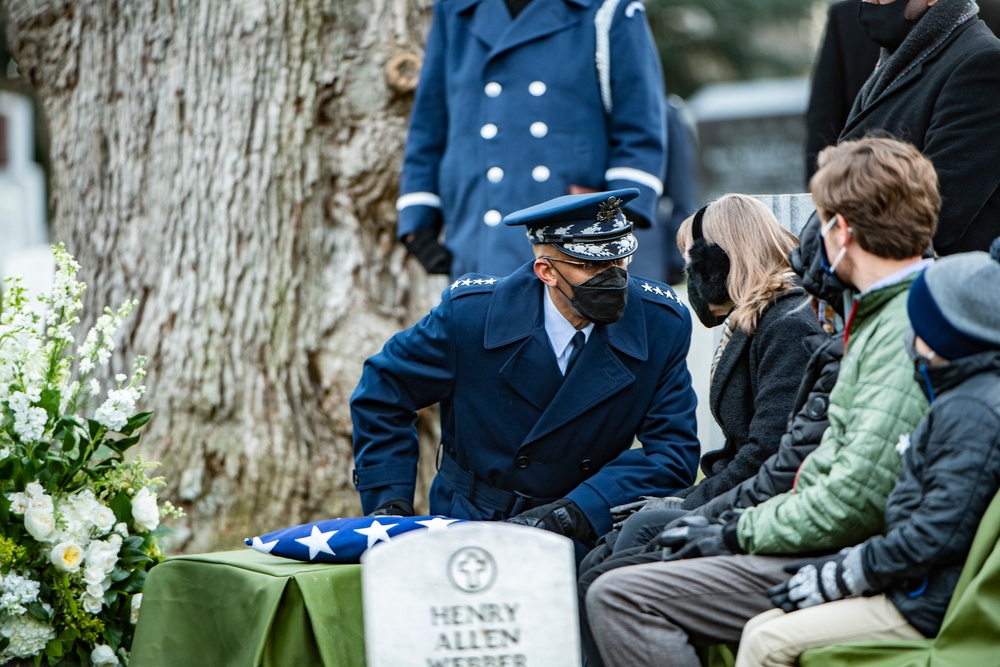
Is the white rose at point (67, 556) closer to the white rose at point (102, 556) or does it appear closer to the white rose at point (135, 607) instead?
the white rose at point (102, 556)

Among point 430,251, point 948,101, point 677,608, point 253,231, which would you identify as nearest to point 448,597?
point 677,608

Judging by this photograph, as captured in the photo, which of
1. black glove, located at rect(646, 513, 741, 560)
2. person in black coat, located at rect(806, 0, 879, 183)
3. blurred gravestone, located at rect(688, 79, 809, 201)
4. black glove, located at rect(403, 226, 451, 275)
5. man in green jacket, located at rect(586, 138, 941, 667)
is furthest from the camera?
blurred gravestone, located at rect(688, 79, 809, 201)

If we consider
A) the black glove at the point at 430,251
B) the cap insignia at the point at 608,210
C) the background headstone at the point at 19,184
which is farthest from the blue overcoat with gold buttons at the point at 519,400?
the background headstone at the point at 19,184

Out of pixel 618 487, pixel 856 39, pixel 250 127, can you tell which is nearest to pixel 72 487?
pixel 618 487

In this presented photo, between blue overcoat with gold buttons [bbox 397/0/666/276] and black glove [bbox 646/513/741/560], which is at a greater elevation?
blue overcoat with gold buttons [bbox 397/0/666/276]

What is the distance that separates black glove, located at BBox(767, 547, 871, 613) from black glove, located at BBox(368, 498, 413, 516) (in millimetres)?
1362

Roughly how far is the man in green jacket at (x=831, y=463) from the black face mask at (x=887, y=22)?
98 cm

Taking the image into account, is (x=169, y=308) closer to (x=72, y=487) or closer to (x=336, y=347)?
(x=336, y=347)

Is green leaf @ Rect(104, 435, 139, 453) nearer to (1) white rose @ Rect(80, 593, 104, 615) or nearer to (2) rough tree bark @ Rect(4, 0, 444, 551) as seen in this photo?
(1) white rose @ Rect(80, 593, 104, 615)

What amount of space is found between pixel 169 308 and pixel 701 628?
372cm

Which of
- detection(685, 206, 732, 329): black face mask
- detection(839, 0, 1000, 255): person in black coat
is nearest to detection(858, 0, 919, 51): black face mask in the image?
detection(839, 0, 1000, 255): person in black coat

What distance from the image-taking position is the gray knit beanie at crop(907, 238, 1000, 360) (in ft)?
10.0

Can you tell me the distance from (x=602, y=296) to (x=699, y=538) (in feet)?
3.36

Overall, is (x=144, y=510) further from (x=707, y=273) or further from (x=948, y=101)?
(x=948, y=101)
